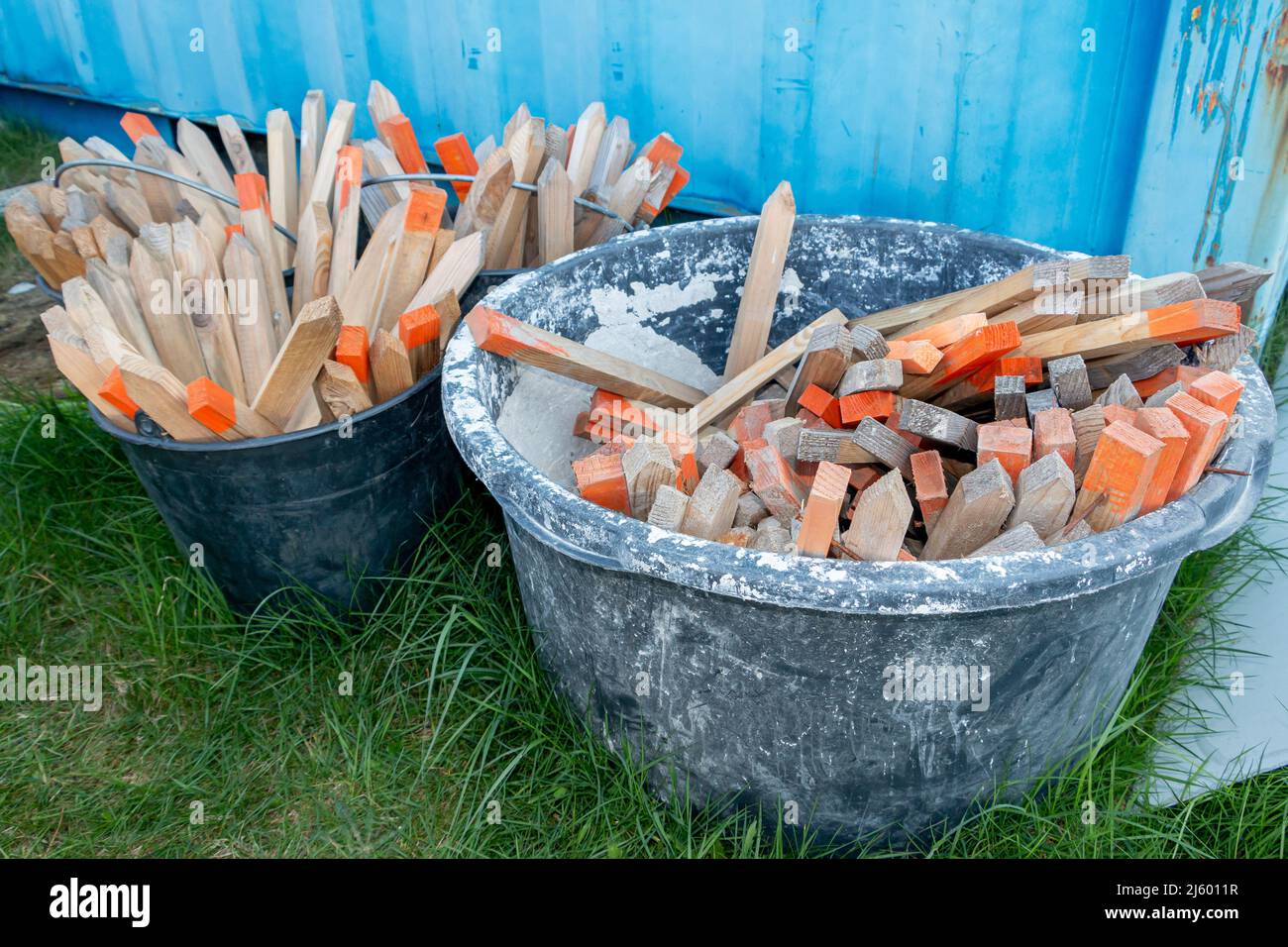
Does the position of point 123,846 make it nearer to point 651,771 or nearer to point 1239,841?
point 651,771

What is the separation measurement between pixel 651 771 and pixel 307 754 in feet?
2.77

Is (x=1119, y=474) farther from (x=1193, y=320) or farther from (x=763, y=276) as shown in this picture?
(x=763, y=276)

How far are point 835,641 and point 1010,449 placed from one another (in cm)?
50

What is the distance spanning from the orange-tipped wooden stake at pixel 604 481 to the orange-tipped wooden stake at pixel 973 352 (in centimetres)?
61

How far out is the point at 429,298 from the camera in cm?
244

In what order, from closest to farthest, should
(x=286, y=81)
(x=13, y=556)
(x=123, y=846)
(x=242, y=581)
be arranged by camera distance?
(x=123, y=846), (x=242, y=581), (x=13, y=556), (x=286, y=81)

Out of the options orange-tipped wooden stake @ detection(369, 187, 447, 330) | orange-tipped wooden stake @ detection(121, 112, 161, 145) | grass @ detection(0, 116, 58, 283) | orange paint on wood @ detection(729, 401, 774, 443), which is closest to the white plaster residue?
orange-tipped wooden stake @ detection(369, 187, 447, 330)

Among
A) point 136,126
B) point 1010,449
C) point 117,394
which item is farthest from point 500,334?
point 136,126

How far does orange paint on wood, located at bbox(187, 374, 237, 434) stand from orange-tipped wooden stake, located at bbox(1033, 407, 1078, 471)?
161 cm

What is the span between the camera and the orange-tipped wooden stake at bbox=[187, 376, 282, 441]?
6.86 feet

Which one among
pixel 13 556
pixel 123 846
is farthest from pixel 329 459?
pixel 13 556

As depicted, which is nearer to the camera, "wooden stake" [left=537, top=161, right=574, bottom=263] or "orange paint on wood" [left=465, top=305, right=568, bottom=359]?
"orange paint on wood" [left=465, top=305, right=568, bottom=359]

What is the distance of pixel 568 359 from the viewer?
6.89 ft

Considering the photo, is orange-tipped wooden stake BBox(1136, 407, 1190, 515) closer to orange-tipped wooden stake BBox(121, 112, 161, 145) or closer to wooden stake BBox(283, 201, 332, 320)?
wooden stake BBox(283, 201, 332, 320)
